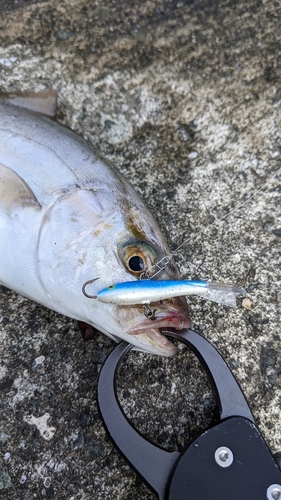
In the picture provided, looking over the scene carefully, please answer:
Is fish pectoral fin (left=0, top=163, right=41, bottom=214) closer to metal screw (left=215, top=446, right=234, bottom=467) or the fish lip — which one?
the fish lip

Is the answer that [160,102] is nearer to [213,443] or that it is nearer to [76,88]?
[76,88]

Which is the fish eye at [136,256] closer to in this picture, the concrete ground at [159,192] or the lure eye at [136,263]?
the lure eye at [136,263]

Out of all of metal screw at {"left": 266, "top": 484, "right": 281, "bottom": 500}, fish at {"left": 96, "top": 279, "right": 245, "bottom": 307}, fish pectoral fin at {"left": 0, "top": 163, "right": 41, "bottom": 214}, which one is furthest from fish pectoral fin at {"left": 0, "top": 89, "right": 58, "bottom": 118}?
metal screw at {"left": 266, "top": 484, "right": 281, "bottom": 500}

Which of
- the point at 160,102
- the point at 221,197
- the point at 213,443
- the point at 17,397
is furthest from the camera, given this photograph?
the point at 160,102

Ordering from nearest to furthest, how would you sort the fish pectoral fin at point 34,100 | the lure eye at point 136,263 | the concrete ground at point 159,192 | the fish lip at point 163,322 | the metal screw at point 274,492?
the metal screw at point 274,492, the fish lip at point 163,322, the lure eye at point 136,263, the concrete ground at point 159,192, the fish pectoral fin at point 34,100

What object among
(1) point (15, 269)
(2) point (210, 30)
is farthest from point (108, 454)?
(2) point (210, 30)

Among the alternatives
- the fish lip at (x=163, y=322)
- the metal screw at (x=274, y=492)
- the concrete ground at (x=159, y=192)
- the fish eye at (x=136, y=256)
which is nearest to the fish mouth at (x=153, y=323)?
the fish lip at (x=163, y=322)
